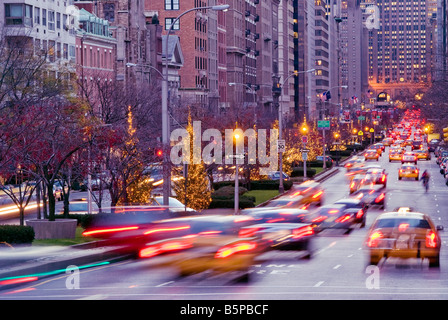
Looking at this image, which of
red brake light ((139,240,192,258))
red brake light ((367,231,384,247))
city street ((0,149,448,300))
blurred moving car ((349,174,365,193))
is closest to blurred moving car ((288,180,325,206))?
blurred moving car ((349,174,365,193))

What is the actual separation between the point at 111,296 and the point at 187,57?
112m

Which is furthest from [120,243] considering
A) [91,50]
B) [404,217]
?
[91,50]

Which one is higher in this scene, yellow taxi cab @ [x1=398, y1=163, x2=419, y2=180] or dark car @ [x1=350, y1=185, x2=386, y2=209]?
yellow taxi cab @ [x1=398, y1=163, x2=419, y2=180]

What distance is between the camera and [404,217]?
2955 cm

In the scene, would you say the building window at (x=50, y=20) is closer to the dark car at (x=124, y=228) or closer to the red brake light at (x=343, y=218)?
the red brake light at (x=343, y=218)

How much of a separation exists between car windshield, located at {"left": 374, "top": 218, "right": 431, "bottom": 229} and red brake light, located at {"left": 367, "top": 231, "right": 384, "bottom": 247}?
0.36m

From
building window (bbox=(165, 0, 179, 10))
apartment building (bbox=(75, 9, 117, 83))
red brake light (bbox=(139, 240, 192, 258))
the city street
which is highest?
building window (bbox=(165, 0, 179, 10))

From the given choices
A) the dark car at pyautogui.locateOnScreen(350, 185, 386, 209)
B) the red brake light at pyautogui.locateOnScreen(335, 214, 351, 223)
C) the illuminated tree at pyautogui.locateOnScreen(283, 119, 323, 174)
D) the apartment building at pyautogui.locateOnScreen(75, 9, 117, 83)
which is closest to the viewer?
the red brake light at pyautogui.locateOnScreen(335, 214, 351, 223)

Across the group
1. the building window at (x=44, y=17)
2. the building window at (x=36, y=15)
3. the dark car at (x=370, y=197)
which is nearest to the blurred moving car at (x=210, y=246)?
the dark car at (x=370, y=197)

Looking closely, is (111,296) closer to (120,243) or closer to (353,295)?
(353,295)

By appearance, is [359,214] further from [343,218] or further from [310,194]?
[310,194]

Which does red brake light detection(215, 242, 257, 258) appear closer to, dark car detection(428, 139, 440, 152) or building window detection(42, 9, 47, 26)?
building window detection(42, 9, 47, 26)

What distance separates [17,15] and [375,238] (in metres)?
59.3

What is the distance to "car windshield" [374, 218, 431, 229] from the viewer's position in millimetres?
29031
